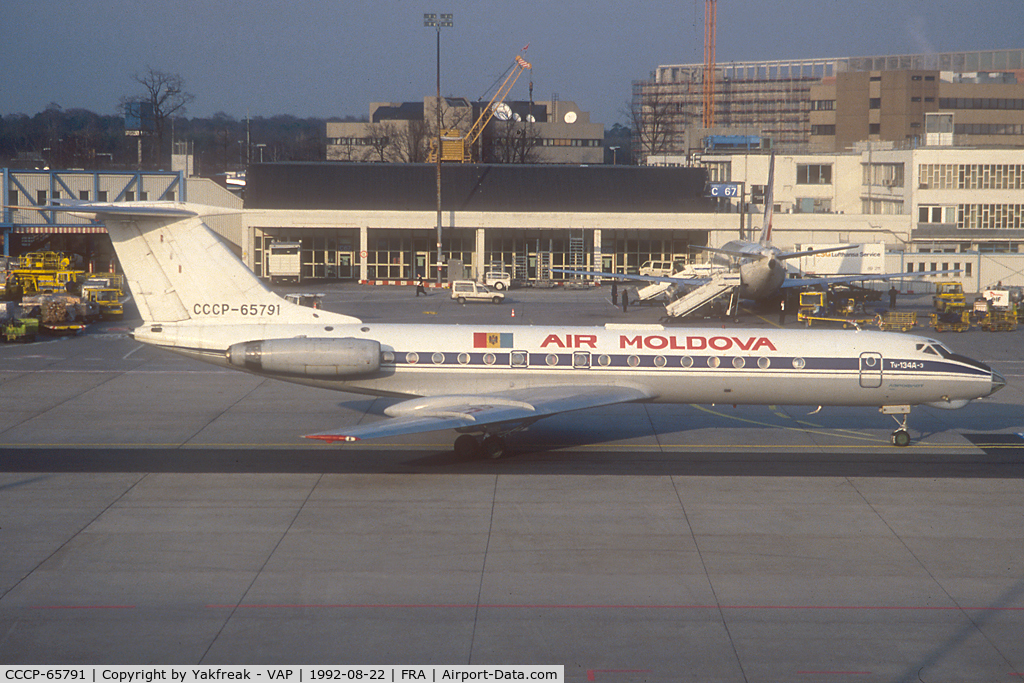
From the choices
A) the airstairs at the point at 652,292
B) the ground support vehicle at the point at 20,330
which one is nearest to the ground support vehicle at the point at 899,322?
the airstairs at the point at 652,292

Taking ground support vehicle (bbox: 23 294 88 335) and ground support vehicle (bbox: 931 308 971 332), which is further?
ground support vehicle (bbox: 931 308 971 332)

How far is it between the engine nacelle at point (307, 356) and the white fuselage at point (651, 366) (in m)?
0.64

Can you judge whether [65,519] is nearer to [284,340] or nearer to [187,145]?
[284,340]

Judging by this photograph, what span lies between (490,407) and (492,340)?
2477 millimetres

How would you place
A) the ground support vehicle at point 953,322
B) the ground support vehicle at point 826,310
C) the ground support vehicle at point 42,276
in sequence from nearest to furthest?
the ground support vehicle at point 953,322 < the ground support vehicle at point 826,310 < the ground support vehicle at point 42,276

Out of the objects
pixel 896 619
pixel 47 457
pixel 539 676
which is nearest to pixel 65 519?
pixel 47 457

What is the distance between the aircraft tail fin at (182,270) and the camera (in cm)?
2345

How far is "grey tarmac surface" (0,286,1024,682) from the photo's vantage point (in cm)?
1280

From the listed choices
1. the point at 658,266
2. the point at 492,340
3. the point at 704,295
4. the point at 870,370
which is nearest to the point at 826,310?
the point at 704,295

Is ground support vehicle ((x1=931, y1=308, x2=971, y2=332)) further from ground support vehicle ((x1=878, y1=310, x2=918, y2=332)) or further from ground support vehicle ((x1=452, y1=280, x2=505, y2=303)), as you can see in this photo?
ground support vehicle ((x1=452, y1=280, x2=505, y2=303))

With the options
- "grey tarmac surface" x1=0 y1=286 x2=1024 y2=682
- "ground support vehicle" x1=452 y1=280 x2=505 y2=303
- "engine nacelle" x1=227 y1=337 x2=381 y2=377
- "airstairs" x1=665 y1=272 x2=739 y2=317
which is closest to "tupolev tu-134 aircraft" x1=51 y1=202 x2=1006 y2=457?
"engine nacelle" x1=227 y1=337 x2=381 y2=377

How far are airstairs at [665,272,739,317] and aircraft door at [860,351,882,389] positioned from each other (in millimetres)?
28845

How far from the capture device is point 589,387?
2369cm

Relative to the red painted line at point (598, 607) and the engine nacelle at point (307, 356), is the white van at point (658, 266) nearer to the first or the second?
the engine nacelle at point (307, 356)
